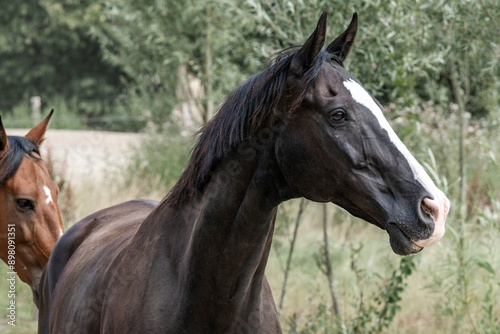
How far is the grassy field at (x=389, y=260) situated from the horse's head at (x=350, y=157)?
0.60 m

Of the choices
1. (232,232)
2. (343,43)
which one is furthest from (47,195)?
(343,43)

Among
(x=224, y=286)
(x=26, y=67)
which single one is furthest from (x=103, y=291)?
(x=26, y=67)

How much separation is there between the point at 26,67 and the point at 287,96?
2904 centimetres

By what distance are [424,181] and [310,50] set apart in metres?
0.56

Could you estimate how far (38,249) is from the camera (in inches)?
157

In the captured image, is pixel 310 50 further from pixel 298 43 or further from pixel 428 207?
pixel 298 43

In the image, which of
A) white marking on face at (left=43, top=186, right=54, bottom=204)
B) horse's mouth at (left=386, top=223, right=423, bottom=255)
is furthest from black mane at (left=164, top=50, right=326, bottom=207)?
white marking on face at (left=43, top=186, right=54, bottom=204)

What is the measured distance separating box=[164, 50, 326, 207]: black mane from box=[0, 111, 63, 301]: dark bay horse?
6.33 ft

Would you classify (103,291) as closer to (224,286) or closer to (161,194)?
(224,286)

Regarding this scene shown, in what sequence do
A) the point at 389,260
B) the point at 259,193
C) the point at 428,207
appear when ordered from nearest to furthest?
the point at 428,207 → the point at 259,193 → the point at 389,260

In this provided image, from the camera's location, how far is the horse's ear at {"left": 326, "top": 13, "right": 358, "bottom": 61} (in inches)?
90.4

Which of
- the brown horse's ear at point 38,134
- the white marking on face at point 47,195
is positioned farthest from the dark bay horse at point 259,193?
the brown horse's ear at point 38,134

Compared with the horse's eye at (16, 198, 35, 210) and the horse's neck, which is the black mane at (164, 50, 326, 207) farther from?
the horse's eye at (16, 198, 35, 210)

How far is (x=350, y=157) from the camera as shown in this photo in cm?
200
